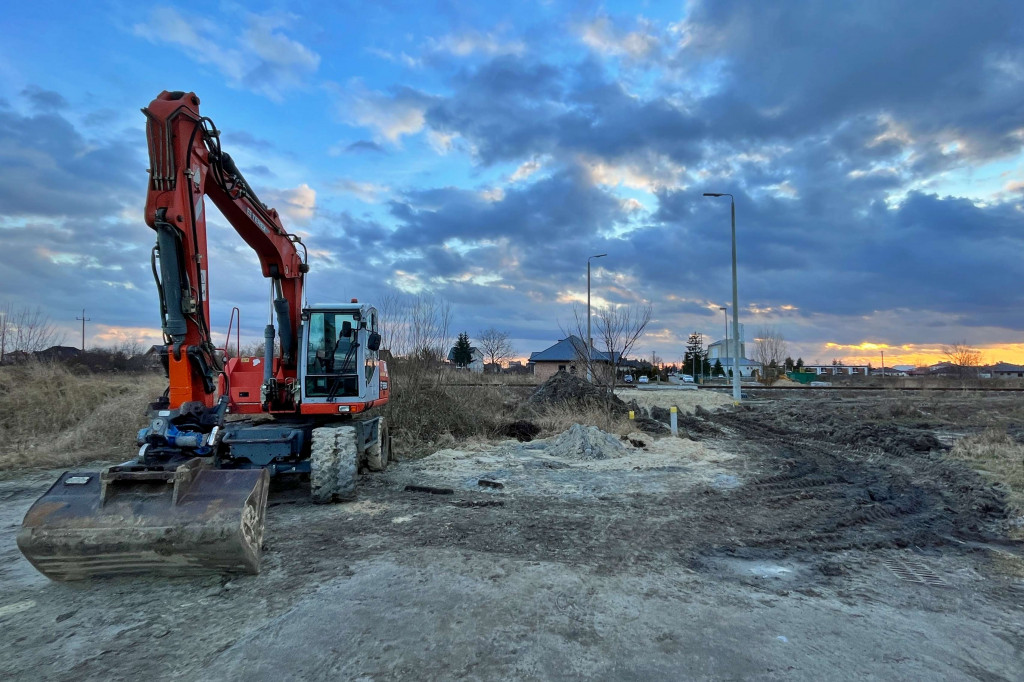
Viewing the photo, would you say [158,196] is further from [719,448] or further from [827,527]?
[719,448]

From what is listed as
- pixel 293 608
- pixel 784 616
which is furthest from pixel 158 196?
pixel 784 616

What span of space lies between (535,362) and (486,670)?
2649 inches

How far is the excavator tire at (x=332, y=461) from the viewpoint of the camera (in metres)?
8.12

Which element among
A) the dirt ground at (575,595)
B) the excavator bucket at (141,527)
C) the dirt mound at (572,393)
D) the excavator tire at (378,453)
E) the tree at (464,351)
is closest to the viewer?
the dirt ground at (575,595)

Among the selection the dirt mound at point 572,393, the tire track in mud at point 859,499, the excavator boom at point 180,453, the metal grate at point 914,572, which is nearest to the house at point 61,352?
the dirt mound at point 572,393

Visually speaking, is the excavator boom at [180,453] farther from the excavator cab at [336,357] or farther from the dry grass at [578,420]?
the dry grass at [578,420]

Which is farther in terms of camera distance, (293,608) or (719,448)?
(719,448)

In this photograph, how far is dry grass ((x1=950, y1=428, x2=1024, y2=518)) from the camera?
28.3 ft

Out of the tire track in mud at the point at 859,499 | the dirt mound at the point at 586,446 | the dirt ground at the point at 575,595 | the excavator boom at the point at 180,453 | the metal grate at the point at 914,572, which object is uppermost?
the excavator boom at the point at 180,453

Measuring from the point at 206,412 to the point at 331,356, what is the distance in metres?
2.77

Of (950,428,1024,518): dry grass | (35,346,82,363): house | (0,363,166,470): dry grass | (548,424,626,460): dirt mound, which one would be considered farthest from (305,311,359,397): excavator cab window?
(35,346,82,363): house

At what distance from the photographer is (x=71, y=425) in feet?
55.9

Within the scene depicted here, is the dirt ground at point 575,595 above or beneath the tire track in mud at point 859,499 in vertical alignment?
beneath

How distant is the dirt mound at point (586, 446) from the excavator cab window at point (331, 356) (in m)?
5.69
